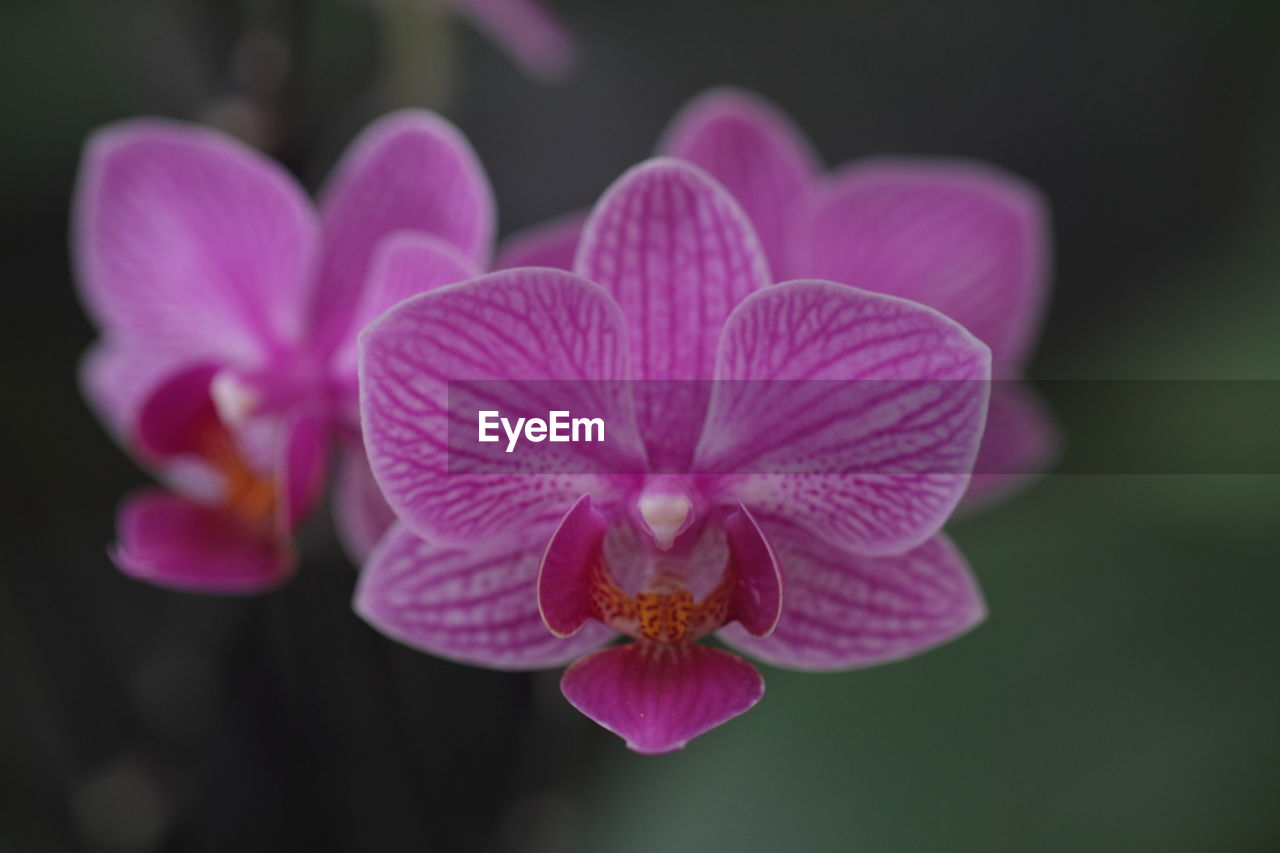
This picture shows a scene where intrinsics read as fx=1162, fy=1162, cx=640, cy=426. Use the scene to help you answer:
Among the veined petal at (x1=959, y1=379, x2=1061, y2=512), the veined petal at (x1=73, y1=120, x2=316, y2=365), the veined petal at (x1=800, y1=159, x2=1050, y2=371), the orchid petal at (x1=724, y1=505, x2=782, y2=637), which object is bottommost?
the veined petal at (x1=73, y1=120, x2=316, y2=365)

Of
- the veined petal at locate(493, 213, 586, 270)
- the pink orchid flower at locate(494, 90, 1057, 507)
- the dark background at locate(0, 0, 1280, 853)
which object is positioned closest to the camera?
the veined petal at locate(493, 213, 586, 270)

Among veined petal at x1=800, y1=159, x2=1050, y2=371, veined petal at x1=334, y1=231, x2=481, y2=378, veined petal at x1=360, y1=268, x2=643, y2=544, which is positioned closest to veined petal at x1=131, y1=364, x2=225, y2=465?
veined petal at x1=334, y1=231, x2=481, y2=378

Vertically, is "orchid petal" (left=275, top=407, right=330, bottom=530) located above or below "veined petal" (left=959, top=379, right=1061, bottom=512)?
below

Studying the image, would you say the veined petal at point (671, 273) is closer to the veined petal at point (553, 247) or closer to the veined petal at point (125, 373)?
the veined petal at point (553, 247)

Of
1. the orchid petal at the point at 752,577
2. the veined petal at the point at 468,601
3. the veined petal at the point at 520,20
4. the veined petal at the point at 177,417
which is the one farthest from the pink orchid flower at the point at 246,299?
the veined petal at the point at 520,20

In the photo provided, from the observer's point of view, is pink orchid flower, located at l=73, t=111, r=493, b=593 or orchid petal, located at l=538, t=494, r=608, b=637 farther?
pink orchid flower, located at l=73, t=111, r=493, b=593

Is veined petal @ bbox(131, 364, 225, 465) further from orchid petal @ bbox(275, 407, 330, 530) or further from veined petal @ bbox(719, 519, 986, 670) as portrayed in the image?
veined petal @ bbox(719, 519, 986, 670)

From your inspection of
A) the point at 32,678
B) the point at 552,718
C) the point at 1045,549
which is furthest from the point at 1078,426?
the point at 32,678
